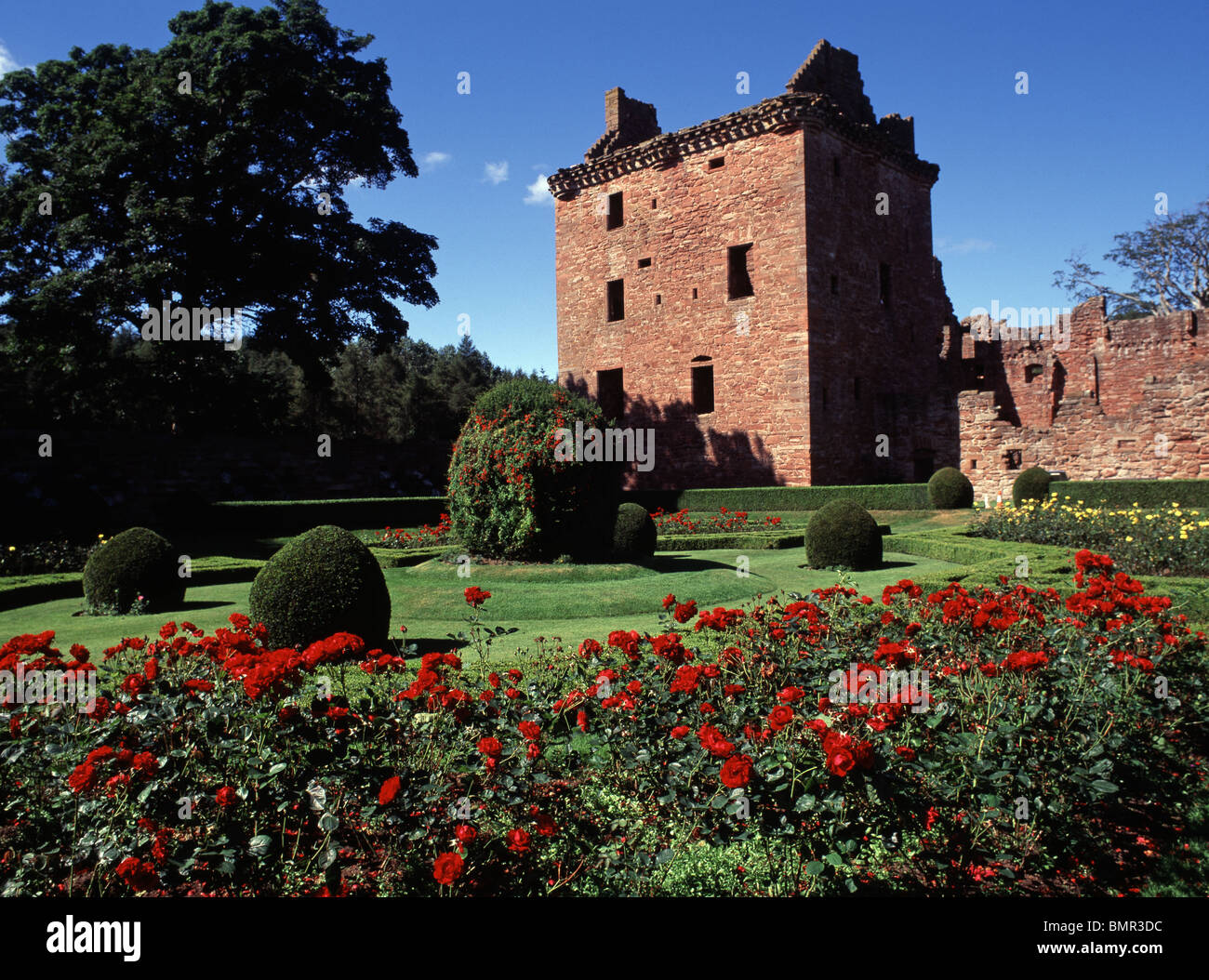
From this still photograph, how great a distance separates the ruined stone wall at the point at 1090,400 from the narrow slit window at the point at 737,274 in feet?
24.7

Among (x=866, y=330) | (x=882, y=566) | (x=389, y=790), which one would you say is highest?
(x=866, y=330)

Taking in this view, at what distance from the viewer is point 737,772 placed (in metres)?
2.69

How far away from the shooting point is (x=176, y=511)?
1830 cm

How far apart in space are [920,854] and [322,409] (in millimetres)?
36372

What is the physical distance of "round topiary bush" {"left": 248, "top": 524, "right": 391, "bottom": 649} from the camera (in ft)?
21.7

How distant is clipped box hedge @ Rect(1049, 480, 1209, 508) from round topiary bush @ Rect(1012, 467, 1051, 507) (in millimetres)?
1032

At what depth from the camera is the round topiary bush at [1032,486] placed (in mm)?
17531

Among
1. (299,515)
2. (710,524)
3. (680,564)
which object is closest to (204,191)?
(299,515)

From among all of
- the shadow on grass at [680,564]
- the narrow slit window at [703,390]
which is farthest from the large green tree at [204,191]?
the shadow on grass at [680,564]

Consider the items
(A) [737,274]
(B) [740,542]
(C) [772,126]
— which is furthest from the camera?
(A) [737,274]

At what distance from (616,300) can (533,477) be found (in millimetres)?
18534

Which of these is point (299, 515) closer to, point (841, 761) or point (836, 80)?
point (841, 761)

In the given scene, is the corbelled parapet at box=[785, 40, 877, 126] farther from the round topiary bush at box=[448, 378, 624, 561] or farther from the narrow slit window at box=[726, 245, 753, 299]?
the round topiary bush at box=[448, 378, 624, 561]

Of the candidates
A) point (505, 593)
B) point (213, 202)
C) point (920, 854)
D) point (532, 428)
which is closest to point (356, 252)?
point (213, 202)
